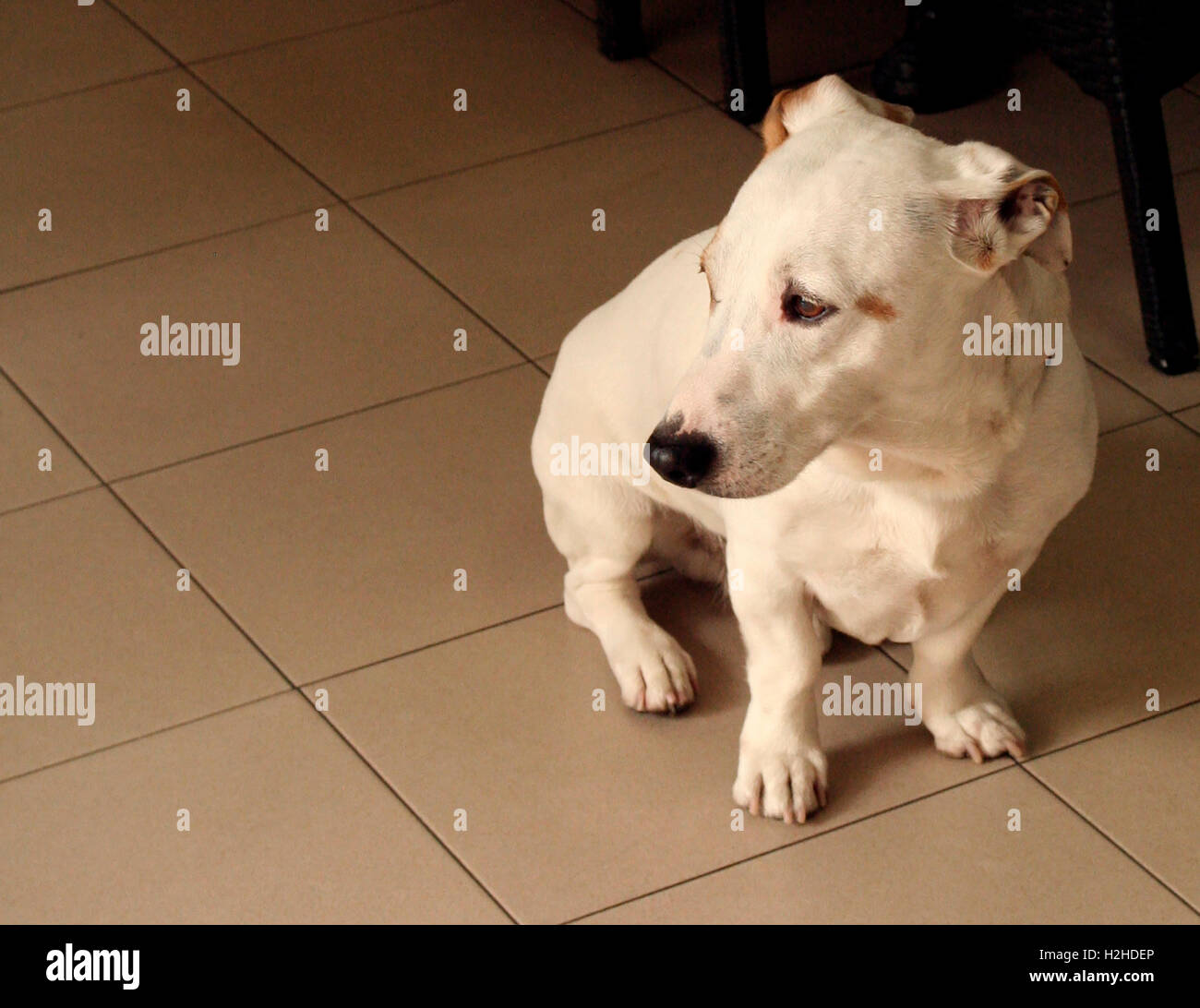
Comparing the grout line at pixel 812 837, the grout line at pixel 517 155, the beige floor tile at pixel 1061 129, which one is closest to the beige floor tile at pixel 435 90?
the grout line at pixel 517 155

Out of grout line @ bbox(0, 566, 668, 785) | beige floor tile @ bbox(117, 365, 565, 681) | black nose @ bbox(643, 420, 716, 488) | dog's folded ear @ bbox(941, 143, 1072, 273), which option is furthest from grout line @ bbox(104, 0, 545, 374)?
dog's folded ear @ bbox(941, 143, 1072, 273)

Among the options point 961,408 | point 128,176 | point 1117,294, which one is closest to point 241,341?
point 128,176

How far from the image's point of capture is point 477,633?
2076 mm

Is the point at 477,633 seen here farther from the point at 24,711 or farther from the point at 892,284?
the point at 892,284

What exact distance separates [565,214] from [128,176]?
88cm

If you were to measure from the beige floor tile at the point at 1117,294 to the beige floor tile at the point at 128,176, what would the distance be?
137 cm

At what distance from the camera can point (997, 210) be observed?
4.40ft

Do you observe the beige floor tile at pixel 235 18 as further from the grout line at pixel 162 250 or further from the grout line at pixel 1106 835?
the grout line at pixel 1106 835

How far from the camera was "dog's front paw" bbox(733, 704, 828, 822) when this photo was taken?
5.80ft

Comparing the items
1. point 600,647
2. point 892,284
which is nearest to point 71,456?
point 600,647

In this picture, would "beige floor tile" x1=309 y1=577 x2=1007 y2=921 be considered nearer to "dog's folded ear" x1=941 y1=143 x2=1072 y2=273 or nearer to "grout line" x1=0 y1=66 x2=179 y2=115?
"dog's folded ear" x1=941 y1=143 x2=1072 y2=273

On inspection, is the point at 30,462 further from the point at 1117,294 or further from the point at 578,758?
the point at 1117,294

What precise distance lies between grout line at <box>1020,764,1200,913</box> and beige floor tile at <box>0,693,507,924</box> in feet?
2.03

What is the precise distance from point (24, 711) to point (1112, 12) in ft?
5.62
